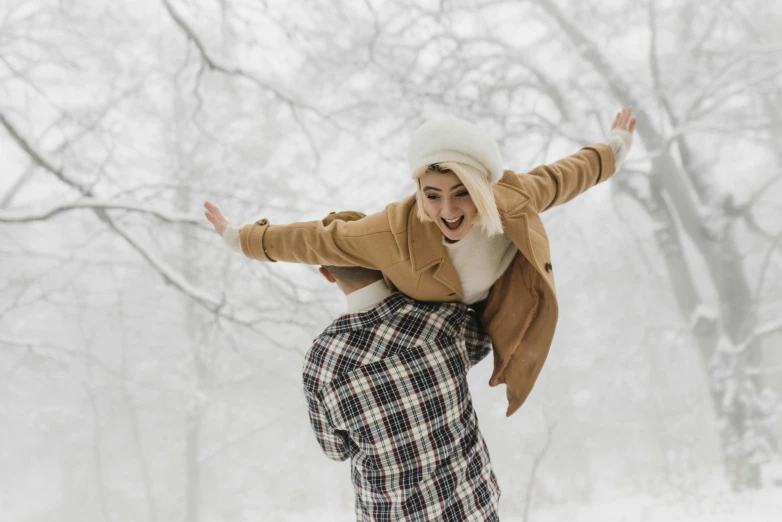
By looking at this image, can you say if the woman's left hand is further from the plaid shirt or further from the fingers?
the plaid shirt

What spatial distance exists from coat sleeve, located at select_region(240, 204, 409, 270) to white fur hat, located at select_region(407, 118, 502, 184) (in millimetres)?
114

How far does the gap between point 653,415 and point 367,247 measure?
8.47 ft

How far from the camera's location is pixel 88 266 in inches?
100

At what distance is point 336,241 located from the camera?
36.5 inches

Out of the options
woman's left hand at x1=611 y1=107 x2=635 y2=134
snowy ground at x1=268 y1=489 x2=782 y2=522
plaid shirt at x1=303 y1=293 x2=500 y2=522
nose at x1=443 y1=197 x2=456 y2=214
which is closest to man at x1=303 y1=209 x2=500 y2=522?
plaid shirt at x1=303 y1=293 x2=500 y2=522

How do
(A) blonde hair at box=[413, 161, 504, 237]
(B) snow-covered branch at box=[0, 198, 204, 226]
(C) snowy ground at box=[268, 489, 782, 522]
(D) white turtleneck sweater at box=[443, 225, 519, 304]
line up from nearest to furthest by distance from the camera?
1. (A) blonde hair at box=[413, 161, 504, 237]
2. (D) white turtleneck sweater at box=[443, 225, 519, 304]
3. (B) snow-covered branch at box=[0, 198, 204, 226]
4. (C) snowy ground at box=[268, 489, 782, 522]

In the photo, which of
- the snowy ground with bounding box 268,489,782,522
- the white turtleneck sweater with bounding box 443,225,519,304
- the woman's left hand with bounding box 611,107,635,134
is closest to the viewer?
the white turtleneck sweater with bounding box 443,225,519,304

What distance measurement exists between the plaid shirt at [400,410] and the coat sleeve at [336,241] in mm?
114

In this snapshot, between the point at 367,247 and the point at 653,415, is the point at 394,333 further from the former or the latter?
the point at 653,415

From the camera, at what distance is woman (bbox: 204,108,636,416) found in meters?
0.86

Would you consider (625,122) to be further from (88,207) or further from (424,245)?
(88,207)

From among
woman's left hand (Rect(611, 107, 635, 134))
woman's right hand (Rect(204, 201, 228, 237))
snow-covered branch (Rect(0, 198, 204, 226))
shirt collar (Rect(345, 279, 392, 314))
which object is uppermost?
snow-covered branch (Rect(0, 198, 204, 226))

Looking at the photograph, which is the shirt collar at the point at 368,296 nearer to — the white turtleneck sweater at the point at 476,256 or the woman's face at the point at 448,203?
the white turtleneck sweater at the point at 476,256

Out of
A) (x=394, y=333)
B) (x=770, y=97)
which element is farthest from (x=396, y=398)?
(x=770, y=97)
